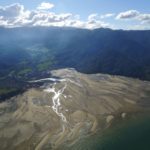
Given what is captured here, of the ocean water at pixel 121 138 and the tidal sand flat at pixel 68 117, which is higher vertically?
the ocean water at pixel 121 138

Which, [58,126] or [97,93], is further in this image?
[97,93]

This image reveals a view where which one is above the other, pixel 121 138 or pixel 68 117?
pixel 121 138

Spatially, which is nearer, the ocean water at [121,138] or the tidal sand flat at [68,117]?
the ocean water at [121,138]

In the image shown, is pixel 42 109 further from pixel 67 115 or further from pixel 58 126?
pixel 58 126

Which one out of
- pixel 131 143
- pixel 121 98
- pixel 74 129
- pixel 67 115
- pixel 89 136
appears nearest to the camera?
pixel 131 143

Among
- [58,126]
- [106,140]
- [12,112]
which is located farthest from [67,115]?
[106,140]

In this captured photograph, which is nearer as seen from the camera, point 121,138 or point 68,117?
point 121,138

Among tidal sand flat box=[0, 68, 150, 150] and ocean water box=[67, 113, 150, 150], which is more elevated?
ocean water box=[67, 113, 150, 150]

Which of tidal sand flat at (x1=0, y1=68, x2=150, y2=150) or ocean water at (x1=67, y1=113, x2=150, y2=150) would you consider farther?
tidal sand flat at (x1=0, y1=68, x2=150, y2=150)
